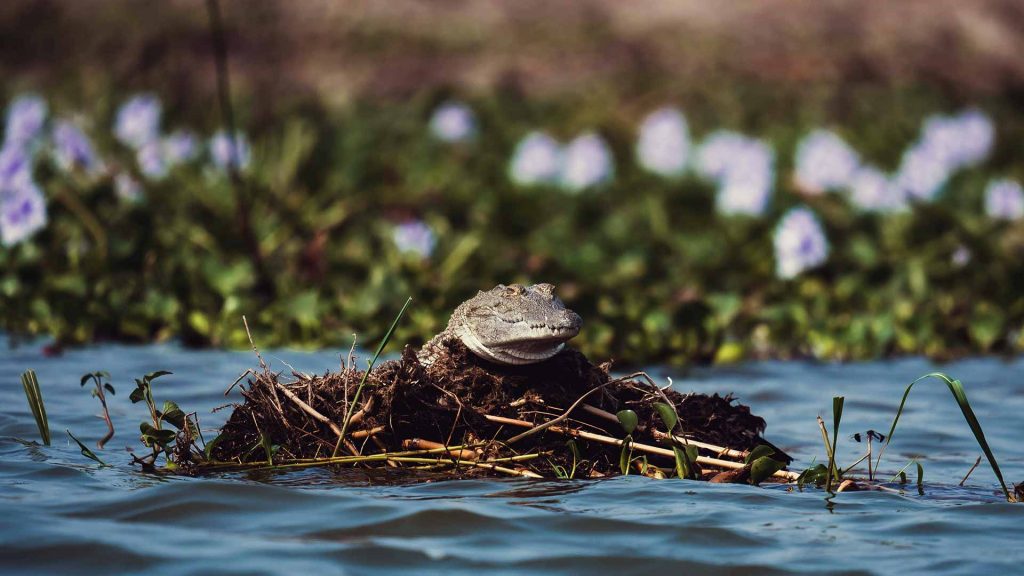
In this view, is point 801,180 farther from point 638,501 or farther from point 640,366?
point 638,501

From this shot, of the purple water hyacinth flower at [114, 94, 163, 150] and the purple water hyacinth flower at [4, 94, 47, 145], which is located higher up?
the purple water hyacinth flower at [114, 94, 163, 150]

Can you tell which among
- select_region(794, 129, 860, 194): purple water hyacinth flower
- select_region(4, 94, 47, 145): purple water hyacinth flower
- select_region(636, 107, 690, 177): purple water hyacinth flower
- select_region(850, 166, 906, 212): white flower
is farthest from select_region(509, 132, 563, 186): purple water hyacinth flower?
select_region(4, 94, 47, 145): purple water hyacinth flower

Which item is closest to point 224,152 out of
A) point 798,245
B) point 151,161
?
point 151,161

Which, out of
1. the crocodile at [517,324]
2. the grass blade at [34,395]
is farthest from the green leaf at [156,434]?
the crocodile at [517,324]

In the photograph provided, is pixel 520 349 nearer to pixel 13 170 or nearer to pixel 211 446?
pixel 211 446

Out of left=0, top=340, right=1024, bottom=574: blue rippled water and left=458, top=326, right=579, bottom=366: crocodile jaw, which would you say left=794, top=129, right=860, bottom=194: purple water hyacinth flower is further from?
left=458, top=326, right=579, bottom=366: crocodile jaw
